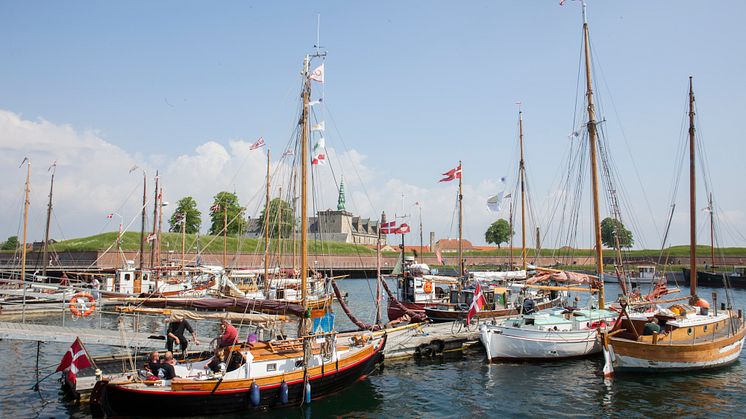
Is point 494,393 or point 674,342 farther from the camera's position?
point 674,342

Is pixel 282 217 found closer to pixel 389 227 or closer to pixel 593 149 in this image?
pixel 389 227

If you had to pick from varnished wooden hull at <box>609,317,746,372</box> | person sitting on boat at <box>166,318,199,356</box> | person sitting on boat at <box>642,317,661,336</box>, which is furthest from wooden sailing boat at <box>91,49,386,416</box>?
person sitting on boat at <box>642,317,661,336</box>

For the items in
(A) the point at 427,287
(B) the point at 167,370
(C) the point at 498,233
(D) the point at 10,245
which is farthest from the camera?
(C) the point at 498,233

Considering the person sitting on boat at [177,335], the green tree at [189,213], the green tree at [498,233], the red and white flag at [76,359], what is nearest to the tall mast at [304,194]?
the person sitting on boat at [177,335]

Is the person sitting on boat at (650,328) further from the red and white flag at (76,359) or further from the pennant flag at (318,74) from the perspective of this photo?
the red and white flag at (76,359)

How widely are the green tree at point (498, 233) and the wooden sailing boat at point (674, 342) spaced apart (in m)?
119

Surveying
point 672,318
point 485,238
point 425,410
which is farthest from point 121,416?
point 485,238

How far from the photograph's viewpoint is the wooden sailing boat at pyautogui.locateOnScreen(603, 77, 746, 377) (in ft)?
70.6

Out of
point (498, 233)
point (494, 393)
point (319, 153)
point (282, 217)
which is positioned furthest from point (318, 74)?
point (498, 233)

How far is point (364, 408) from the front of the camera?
1795cm

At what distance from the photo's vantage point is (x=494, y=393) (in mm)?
19609

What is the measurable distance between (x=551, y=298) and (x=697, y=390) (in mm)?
19709

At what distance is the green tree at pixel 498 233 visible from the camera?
14350 cm

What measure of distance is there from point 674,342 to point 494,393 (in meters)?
9.06
